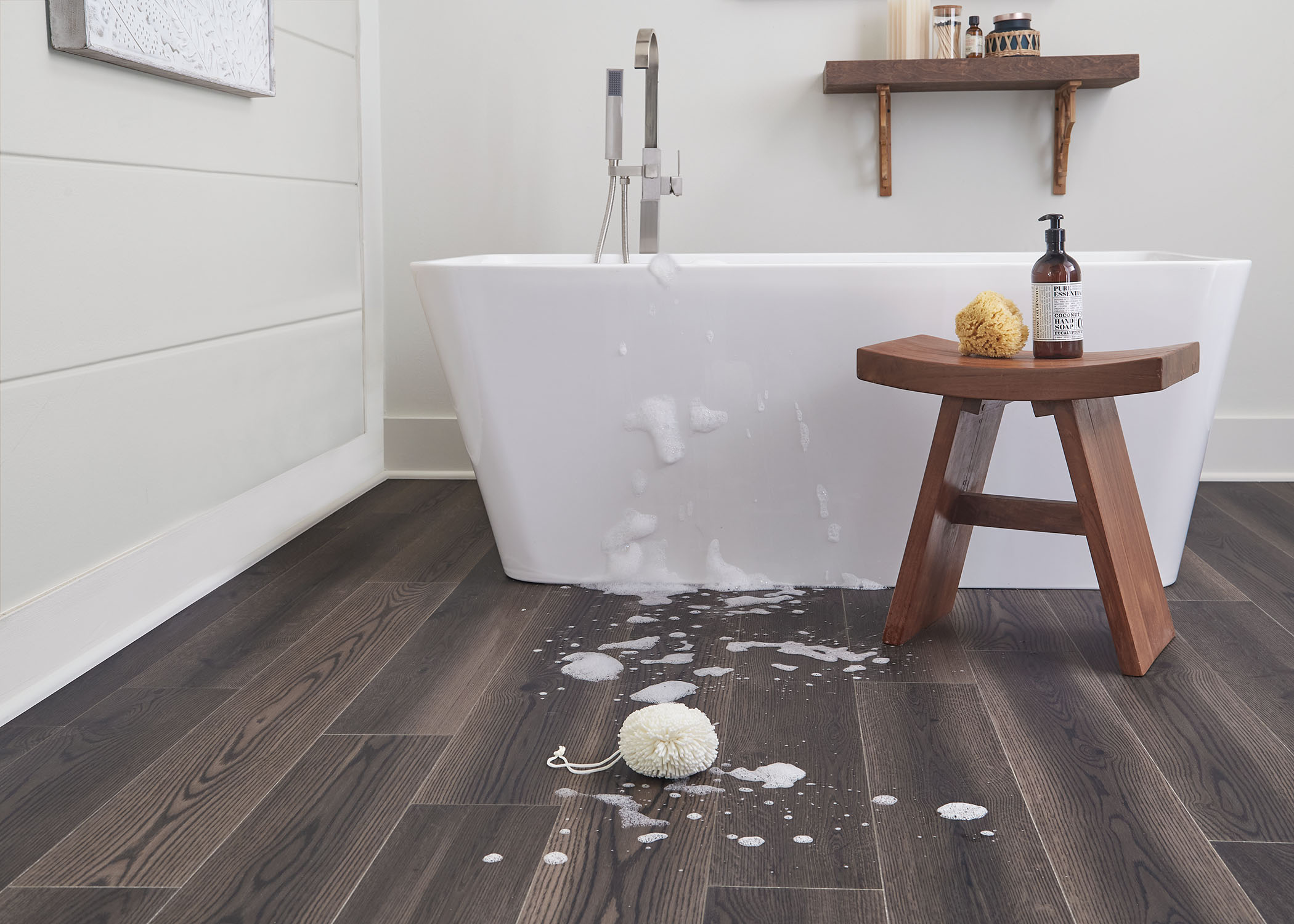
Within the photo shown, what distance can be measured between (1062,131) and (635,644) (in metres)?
1.90

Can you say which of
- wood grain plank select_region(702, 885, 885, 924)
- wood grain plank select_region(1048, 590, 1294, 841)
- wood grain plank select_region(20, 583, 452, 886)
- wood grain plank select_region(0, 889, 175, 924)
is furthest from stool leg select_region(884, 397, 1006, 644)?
wood grain plank select_region(0, 889, 175, 924)

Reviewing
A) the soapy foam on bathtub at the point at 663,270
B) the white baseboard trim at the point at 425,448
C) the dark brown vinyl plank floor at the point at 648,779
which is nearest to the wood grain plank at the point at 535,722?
the dark brown vinyl plank floor at the point at 648,779

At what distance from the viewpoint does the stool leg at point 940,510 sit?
1.71 m

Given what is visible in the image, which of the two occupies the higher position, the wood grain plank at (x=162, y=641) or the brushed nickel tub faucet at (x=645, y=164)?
the brushed nickel tub faucet at (x=645, y=164)

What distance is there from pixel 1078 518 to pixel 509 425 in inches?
39.4

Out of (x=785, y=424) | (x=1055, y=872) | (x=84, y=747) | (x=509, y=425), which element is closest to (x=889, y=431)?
(x=785, y=424)

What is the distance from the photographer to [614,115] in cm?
246

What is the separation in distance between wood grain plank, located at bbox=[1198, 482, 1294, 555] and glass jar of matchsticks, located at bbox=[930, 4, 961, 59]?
51.7 inches

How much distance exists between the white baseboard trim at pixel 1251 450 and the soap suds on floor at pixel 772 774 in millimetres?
2160

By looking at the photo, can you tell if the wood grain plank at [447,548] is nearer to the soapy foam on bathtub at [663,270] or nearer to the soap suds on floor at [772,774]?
the soapy foam on bathtub at [663,270]

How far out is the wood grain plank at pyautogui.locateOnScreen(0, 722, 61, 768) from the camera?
140cm

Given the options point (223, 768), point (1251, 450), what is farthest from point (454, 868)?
point (1251, 450)

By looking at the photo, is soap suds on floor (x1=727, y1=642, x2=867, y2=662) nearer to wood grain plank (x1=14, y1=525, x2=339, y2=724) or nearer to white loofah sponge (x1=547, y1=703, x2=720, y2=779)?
white loofah sponge (x1=547, y1=703, x2=720, y2=779)

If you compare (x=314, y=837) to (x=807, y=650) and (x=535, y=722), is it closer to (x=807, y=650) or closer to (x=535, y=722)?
(x=535, y=722)
